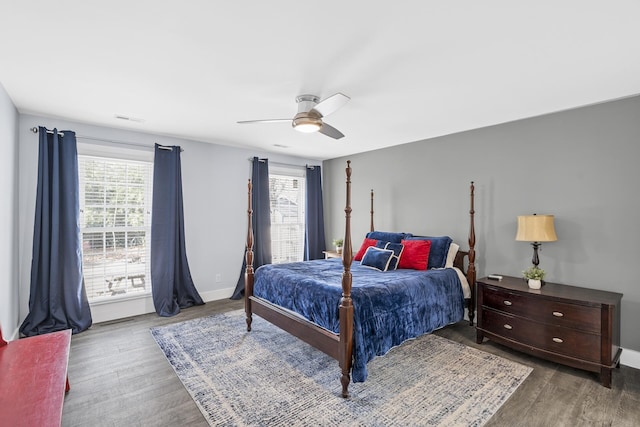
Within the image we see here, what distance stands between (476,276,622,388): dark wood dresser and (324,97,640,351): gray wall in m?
0.32

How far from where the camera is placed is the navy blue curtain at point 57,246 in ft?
11.3

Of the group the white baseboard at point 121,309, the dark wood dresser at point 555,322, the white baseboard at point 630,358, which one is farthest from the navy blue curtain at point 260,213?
the white baseboard at point 630,358

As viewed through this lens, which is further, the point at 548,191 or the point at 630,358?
the point at 548,191

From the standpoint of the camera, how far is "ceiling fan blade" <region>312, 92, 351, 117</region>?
2359mm

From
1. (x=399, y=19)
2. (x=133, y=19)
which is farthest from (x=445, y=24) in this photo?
(x=133, y=19)

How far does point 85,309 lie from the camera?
3709mm

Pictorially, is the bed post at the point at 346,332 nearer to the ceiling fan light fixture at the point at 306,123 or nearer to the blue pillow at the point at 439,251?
the ceiling fan light fixture at the point at 306,123

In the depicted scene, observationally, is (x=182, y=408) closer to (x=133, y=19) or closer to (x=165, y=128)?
(x=133, y=19)

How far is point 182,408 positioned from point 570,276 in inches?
150

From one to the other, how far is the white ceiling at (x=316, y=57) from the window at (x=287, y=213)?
93.1 inches

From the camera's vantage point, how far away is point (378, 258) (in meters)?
3.91

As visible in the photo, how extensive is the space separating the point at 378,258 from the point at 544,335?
178cm

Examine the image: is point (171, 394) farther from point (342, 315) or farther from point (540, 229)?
point (540, 229)

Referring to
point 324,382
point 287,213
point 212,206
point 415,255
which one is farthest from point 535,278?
point 212,206
